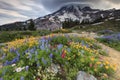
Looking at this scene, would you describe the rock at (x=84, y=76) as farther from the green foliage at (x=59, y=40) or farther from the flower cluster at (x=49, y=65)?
the green foliage at (x=59, y=40)

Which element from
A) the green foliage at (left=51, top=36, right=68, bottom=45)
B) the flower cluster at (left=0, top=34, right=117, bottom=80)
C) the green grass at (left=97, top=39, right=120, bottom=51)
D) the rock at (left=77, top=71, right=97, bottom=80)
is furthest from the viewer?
the green grass at (left=97, top=39, right=120, bottom=51)

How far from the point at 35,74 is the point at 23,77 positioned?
2.13ft

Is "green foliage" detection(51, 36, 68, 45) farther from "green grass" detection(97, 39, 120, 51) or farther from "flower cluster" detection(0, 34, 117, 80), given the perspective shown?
"green grass" detection(97, 39, 120, 51)

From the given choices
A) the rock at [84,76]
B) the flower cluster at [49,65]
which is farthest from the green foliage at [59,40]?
the rock at [84,76]

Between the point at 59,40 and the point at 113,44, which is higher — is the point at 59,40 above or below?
above

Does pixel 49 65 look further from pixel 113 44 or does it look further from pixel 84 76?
pixel 113 44

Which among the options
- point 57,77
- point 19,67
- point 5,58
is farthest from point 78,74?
point 5,58

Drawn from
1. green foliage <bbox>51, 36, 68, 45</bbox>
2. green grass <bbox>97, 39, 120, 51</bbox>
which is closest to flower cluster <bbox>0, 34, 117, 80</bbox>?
green foliage <bbox>51, 36, 68, 45</bbox>

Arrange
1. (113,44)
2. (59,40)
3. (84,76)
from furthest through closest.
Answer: (113,44), (59,40), (84,76)

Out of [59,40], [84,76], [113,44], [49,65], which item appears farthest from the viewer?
[113,44]

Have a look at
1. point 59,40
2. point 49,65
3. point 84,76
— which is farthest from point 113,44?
point 49,65

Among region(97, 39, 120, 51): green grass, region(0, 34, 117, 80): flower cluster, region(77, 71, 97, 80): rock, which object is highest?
region(0, 34, 117, 80): flower cluster

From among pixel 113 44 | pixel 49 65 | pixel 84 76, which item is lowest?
pixel 113 44

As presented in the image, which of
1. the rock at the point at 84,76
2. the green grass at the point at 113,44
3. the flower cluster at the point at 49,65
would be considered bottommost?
the green grass at the point at 113,44
